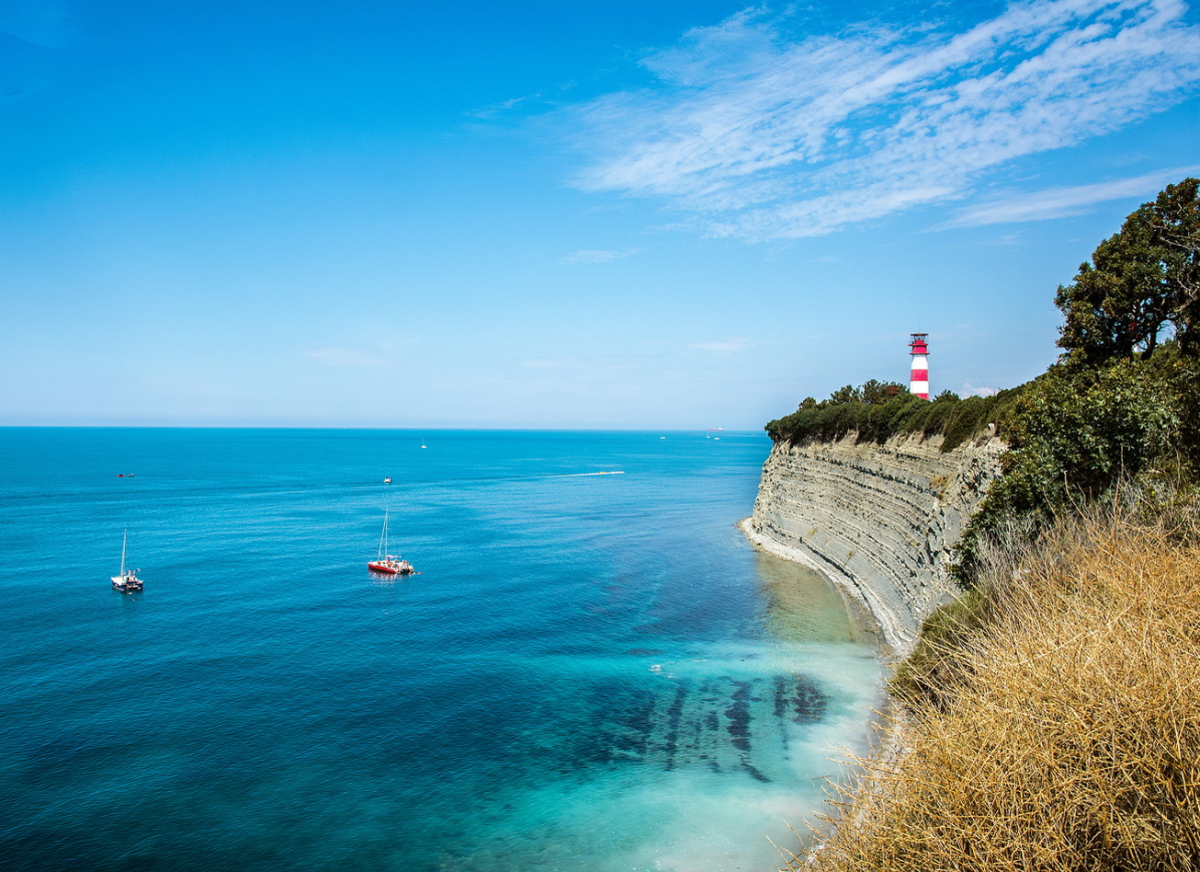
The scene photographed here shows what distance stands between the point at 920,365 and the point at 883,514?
54.1ft

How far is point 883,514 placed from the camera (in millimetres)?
42312

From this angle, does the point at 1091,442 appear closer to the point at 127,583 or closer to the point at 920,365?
the point at 920,365

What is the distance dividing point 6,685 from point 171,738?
10357 mm

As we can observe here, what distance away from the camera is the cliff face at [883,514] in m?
31.0

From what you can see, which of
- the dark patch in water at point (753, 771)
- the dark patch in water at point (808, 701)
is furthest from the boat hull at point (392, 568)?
the dark patch in water at point (753, 771)

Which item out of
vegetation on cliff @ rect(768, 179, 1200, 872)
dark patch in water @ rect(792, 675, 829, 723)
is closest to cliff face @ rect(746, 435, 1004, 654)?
dark patch in water @ rect(792, 675, 829, 723)

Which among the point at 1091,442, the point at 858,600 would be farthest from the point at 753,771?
the point at 858,600

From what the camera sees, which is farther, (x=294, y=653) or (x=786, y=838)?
(x=294, y=653)

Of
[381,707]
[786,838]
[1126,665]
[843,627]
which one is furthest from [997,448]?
[381,707]

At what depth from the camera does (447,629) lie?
38.1m

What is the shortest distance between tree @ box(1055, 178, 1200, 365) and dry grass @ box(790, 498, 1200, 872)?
19909mm

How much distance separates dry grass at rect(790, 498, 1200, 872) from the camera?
666 centimetres

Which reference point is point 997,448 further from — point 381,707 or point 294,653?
point 294,653

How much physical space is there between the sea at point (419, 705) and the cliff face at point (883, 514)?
2950mm
